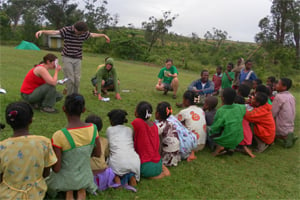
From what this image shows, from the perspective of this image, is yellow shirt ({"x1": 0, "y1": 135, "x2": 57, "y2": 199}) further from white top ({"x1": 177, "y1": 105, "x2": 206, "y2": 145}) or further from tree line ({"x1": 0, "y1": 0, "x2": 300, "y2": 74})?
tree line ({"x1": 0, "y1": 0, "x2": 300, "y2": 74})

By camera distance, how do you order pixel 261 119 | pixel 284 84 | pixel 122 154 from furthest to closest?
pixel 284 84
pixel 261 119
pixel 122 154

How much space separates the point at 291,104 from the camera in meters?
5.36

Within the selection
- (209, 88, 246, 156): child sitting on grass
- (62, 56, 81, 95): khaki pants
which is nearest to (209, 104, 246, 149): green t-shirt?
(209, 88, 246, 156): child sitting on grass

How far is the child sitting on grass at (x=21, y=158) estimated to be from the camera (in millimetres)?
2336

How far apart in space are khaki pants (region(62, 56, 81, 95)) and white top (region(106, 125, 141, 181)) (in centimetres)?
302

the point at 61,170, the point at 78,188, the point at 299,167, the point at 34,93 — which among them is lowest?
the point at 299,167

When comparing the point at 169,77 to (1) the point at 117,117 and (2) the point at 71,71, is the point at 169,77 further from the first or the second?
(1) the point at 117,117

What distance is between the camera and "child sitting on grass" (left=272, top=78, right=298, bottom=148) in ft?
17.3

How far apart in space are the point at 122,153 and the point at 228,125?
6.71 feet

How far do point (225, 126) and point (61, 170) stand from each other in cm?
281

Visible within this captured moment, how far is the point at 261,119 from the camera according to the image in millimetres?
4863

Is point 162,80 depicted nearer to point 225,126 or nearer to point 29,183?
point 225,126

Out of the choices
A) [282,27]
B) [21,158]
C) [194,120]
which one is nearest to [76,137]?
[21,158]

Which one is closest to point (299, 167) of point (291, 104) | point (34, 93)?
point (291, 104)
